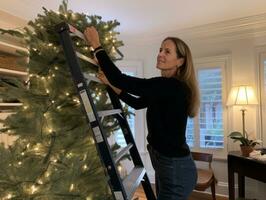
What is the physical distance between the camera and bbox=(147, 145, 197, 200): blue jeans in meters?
1.42

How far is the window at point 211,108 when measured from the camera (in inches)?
153

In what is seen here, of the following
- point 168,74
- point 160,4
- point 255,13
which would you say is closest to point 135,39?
point 160,4

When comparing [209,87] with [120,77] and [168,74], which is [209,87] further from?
[120,77]

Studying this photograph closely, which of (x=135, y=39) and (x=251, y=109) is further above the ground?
(x=135, y=39)

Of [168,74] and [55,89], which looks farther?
[168,74]

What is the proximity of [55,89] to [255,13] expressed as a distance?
3.13 m

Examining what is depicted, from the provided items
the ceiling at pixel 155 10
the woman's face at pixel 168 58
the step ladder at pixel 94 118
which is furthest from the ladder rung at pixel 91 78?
the ceiling at pixel 155 10

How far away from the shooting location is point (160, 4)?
9.92 feet

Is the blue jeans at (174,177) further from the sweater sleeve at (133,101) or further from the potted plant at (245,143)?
the potted plant at (245,143)

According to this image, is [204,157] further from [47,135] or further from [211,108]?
[47,135]

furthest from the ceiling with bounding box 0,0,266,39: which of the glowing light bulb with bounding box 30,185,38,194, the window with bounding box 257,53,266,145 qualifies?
the glowing light bulb with bounding box 30,185,38,194

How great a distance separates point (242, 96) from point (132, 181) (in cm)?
263

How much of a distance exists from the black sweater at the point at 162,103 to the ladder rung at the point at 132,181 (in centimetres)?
18

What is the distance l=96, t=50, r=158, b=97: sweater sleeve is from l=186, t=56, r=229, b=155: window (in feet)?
9.30
